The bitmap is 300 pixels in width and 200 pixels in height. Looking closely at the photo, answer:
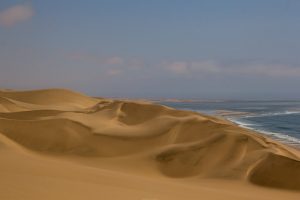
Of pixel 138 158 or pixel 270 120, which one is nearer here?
pixel 138 158

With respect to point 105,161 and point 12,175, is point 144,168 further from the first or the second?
point 12,175

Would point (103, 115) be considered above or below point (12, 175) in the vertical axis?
above

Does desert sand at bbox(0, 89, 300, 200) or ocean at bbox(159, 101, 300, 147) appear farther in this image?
ocean at bbox(159, 101, 300, 147)

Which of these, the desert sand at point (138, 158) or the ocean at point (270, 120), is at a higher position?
the ocean at point (270, 120)

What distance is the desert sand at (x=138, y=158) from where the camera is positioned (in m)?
6.83

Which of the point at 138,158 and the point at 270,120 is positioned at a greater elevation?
the point at 270,120

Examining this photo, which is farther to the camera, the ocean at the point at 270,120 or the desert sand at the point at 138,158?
the ocean at the point at 270,120

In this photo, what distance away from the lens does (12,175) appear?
675cm

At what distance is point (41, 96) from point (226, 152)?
53.9 feet

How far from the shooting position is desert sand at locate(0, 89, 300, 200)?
6832mm

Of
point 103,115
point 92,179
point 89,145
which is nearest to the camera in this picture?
point 92,179

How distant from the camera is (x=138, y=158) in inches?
429

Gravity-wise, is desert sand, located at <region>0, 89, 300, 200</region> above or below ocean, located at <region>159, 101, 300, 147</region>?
below

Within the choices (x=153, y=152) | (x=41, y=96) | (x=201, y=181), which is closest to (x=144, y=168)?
(x=153, y=152)
